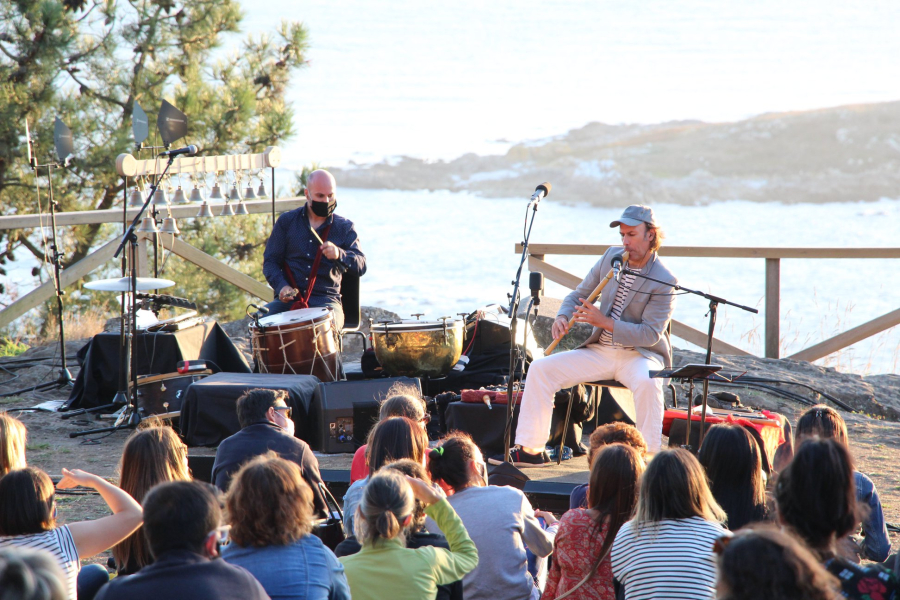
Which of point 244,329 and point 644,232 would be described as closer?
point 644,232

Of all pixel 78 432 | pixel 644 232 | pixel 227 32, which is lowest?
pixel 78 432

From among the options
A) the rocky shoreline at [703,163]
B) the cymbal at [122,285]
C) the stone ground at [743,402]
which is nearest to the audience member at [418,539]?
the stone ground at [743,402]

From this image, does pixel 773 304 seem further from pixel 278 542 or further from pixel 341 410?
pixel 278 542

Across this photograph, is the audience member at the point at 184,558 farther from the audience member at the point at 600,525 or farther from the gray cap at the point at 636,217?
the gray cap at the point at 636,217

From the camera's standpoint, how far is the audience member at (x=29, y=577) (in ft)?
4.28

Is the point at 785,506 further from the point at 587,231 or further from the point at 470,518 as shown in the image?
the point at 587,231

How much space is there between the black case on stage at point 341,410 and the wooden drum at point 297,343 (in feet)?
1.13

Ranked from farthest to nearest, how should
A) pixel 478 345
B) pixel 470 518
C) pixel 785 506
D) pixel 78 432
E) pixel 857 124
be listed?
Answer: 1. pixel 857 124
2. pixel 478 345
3. pixel 78 432
4. pixel 470 518
5. pixel 785 506

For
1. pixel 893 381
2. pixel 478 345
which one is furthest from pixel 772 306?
pixel 478 345

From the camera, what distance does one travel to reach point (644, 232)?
4430mm

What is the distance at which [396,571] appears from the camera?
79.8 inches

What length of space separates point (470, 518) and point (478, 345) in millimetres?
3134

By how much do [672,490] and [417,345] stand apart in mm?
3043

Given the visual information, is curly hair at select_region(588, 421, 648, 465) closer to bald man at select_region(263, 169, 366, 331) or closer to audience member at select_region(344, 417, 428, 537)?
audience member at select_region(344, 417, 428, 537)
